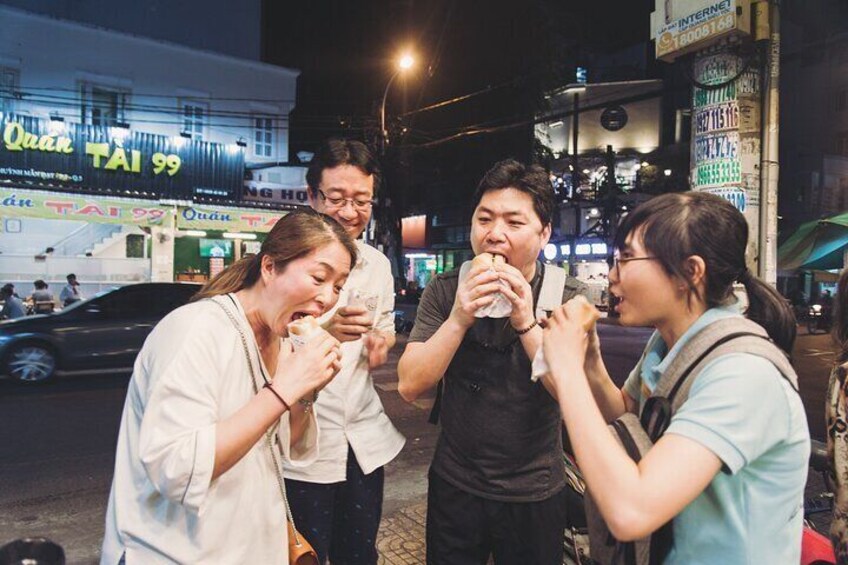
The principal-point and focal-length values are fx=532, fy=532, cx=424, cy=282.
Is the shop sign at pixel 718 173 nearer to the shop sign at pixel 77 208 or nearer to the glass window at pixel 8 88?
the shop sign at pixel 77 208

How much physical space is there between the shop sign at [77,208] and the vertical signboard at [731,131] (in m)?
15.9

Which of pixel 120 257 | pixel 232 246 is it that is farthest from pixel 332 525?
pixel 232 246

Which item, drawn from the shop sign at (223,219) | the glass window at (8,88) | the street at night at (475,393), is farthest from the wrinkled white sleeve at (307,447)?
the glass window at (8,88)

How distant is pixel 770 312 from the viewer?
5.49 feet

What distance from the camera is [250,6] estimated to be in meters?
23.5

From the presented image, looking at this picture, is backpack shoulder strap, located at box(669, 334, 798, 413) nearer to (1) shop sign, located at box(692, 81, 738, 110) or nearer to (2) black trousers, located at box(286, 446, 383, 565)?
(2) black trousers, located at box(286, 446, 383, 565)

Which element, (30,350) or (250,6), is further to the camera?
(250,6)

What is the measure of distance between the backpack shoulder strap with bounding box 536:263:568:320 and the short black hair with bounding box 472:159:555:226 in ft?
0.76

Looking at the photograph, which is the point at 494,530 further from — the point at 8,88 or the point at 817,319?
the point at 817,319

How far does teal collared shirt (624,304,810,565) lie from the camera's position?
1.25 metres

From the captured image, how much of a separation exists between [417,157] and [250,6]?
9.84m

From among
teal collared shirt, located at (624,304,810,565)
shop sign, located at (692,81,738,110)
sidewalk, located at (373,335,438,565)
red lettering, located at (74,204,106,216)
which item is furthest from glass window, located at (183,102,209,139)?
teal collared shirt, located at (624,304,810,565)

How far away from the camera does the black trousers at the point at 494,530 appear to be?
7.11 feet

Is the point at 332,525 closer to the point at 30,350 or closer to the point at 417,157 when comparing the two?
the point at 30,350
